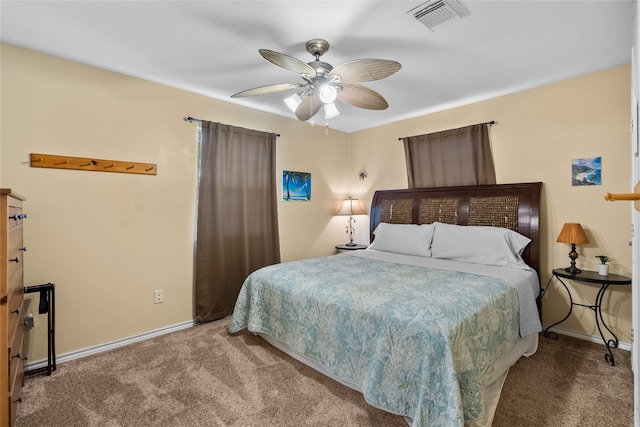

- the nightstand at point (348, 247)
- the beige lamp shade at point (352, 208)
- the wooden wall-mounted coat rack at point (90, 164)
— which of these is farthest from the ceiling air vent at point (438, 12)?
the nightstand at point (348, 247)

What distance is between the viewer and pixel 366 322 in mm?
1770

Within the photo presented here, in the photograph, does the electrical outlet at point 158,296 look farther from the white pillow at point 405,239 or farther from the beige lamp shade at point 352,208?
the beige lamp shade at point 352,208

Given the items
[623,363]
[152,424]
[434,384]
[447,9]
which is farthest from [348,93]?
[623,363]

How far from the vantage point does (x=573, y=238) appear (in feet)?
8.54

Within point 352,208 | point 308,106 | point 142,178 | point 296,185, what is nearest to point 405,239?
point 352,208

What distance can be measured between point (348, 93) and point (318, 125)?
200 centimetres

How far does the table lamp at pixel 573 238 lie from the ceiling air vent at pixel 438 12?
2006 millimetres

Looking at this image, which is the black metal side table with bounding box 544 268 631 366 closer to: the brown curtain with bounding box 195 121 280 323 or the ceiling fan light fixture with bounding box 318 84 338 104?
the ceiling fan light fixture with bounding box 318 84 338 104

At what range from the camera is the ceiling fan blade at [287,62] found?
5.78 feet

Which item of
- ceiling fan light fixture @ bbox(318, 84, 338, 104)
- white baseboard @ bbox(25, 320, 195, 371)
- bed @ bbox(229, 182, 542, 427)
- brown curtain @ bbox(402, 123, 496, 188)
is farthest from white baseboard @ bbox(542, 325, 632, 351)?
white baseboard @ bbox(25, 320, 195, 371)

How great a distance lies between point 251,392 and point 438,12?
8.76 ft

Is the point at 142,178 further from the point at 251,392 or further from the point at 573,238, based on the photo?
the point at 573,238

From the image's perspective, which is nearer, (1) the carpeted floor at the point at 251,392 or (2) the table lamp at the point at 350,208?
(1) the carpeted floor at the point at 251,392

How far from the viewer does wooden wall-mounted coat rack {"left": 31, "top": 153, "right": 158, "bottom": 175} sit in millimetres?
2328
